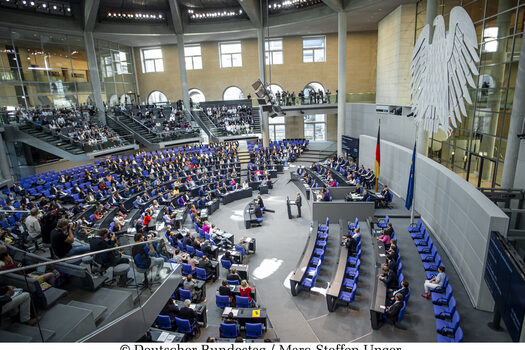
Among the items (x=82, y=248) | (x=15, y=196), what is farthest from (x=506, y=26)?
(x=15, y=196)

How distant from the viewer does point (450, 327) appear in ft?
21.9

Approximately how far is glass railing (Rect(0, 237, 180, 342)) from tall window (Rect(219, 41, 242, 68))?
2925 centimetres

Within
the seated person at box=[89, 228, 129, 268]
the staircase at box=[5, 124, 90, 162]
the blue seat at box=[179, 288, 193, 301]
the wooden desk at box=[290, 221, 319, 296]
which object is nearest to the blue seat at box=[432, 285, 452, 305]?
the wooden desk at box=[290, 221, 319, 296]

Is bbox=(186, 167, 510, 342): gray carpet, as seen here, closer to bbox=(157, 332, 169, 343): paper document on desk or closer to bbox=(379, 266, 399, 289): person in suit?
bbox=(379, 266, 399, 289): person in suit

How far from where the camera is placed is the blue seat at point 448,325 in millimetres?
6500

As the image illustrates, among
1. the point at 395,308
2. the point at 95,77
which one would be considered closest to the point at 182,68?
the point at 95,77

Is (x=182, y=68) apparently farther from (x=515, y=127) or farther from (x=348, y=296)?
(x=515, y=127)

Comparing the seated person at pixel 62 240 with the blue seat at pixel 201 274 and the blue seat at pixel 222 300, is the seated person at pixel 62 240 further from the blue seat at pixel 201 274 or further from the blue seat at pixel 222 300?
the blue seat at pixel 201 274

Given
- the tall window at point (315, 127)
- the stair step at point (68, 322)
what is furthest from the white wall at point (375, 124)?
the stair step at point (68, 322)

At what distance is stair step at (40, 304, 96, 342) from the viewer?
14.1ft

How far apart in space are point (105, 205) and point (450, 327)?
45.4 ft

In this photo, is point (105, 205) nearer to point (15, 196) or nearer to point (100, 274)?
A: point (15, 196)

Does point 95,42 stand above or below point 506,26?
above

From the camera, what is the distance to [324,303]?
8.81 meters
